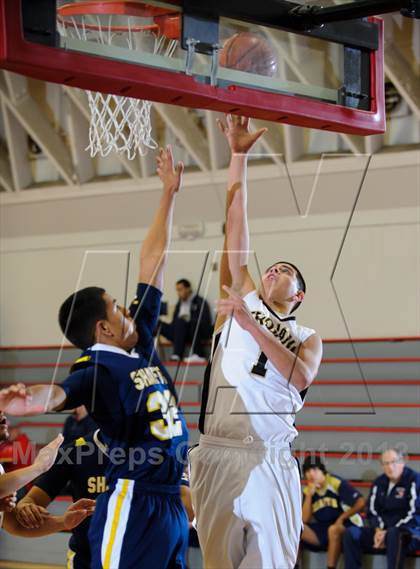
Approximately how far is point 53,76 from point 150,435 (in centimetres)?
194

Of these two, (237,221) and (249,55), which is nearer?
(249,55)

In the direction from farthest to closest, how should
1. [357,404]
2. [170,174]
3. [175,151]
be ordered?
[175,151]
[357,404]
[170,174]

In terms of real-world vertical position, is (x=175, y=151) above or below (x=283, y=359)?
above

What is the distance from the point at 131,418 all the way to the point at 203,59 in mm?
1805

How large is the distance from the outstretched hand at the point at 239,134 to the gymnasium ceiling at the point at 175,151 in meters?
0.69

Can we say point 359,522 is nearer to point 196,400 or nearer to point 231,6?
point 196,400

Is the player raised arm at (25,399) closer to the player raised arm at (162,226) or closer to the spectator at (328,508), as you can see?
the player raised arm at (162,226)

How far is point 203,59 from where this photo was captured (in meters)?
3.61

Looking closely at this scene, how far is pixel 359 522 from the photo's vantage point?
308 inches

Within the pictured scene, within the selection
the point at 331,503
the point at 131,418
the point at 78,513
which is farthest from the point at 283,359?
the point at 331,503

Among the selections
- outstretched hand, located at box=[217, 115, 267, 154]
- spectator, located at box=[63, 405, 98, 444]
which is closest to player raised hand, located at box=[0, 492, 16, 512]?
spectator, located at box=[63, 405, 98, 444]

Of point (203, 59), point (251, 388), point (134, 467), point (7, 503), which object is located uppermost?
point (203, 59)

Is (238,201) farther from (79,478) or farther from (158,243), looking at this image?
(79,478)

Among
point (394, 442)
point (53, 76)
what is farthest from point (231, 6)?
point (394, 442)
